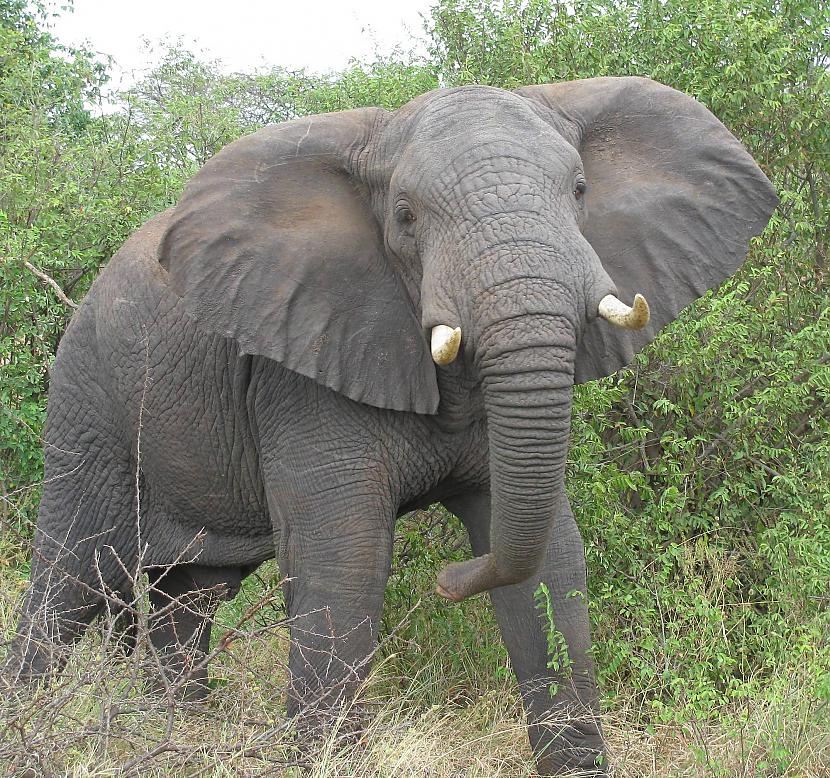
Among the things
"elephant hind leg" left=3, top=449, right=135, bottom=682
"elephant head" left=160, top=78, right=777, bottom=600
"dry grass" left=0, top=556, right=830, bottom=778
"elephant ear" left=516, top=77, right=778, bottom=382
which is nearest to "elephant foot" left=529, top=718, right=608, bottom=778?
"dry grass" left=0, top=556, right=830, bottom=778

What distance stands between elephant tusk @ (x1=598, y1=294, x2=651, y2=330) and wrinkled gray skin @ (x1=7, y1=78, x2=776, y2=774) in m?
0.06

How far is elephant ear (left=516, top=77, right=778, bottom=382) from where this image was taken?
4301mm

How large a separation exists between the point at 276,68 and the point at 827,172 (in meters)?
7.07

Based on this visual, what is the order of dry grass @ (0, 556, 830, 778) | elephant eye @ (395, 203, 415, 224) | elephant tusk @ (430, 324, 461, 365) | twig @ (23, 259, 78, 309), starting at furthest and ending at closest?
twig @ (23, 259, 78, 309) → elephant eye @ (395, 203, 415, 224) → dry grass @ (0, 556, 830, 778) → elephant tusk @ (430, 324, 461, 365)

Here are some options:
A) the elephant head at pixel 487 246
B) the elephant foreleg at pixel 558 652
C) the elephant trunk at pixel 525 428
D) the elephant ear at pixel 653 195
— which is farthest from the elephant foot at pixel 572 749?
the elephant ear at pixel 653 195

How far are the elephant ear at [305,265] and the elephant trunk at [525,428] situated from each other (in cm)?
56

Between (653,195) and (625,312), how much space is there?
1.03 meters

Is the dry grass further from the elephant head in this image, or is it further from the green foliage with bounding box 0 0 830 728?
the elephant head

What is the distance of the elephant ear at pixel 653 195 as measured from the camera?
14.1 ft

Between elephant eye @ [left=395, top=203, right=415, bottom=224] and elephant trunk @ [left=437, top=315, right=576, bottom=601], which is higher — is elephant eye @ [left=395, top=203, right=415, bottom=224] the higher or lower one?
the higher one

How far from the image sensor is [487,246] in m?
3.60

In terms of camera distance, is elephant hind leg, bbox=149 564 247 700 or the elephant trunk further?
elephant hind leg, bbox=149 564 247 700

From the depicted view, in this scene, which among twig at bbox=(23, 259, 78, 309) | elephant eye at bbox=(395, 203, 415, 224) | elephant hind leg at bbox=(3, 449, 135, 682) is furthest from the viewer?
twig at bbox=(23, 259, 78, 309)

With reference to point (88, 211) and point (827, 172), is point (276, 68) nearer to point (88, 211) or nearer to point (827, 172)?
point (88, 211)
